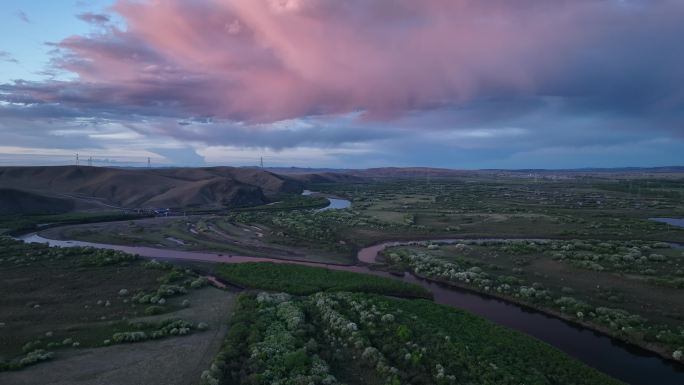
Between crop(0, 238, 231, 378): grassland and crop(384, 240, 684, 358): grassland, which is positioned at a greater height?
crop(384, 240, 684, 358): grassland

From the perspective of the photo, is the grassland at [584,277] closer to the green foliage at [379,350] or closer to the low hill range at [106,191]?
the green foliage at [379,350]

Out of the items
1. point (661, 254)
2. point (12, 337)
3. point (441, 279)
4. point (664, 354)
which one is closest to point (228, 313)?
point (12, 337)

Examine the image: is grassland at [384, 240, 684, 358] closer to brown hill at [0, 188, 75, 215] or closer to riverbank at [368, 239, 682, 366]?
riverbank at [368, 239, 682, 366]

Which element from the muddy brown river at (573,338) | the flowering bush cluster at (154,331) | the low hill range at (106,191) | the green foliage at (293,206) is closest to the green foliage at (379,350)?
the muddy brown river at (573,338)

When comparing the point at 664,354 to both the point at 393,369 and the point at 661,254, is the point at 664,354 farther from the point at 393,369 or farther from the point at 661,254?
the point at 661,254

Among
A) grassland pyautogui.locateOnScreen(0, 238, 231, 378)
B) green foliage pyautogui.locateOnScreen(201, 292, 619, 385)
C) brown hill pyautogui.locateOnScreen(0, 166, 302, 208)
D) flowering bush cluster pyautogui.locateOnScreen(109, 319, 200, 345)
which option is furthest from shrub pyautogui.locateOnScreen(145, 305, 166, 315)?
brown hill pyautogui.locateOnScreen(0, 166, 302, 208)

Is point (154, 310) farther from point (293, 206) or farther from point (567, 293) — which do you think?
point (293, 206)
